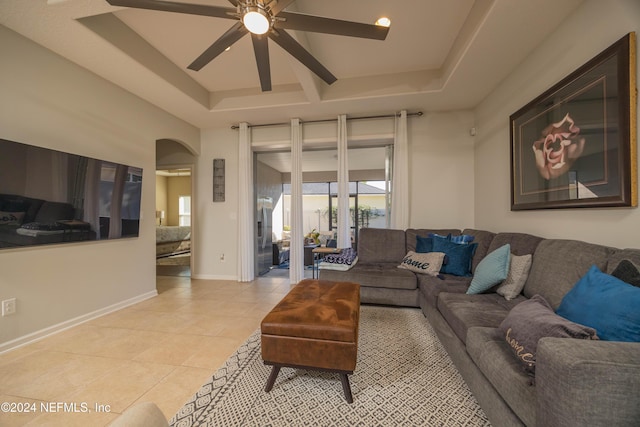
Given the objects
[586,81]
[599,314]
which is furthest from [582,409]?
[586,81]

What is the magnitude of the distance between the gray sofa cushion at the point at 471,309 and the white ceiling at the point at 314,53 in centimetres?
234

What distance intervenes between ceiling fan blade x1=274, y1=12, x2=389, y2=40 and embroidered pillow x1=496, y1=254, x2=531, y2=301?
2.10m

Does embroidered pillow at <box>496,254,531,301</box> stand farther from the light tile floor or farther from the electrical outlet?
the electrical outlet

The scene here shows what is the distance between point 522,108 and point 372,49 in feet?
5.75

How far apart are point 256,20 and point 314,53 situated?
1615 millimetres

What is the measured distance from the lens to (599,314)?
1.15 m

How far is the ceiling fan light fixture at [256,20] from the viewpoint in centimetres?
157

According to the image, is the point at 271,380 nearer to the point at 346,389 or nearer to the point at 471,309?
the point at 346,389

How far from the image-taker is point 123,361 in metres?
2.04

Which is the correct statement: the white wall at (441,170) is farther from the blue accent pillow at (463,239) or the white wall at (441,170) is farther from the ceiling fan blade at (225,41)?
the ceiling fan blade at (225,41)

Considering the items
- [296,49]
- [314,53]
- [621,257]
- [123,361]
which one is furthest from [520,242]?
[123,361]

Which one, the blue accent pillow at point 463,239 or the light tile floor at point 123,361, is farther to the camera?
the blue accent pillow at point 463,239

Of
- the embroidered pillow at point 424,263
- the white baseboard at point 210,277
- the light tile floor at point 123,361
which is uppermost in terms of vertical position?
the embroidered pillow at point 424,263

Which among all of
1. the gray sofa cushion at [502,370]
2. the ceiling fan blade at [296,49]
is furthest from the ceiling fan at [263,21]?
the gray sofa cushion at [502,370]
